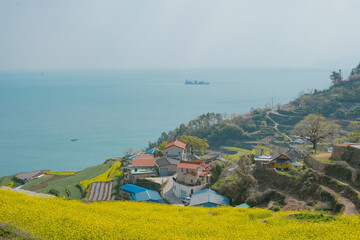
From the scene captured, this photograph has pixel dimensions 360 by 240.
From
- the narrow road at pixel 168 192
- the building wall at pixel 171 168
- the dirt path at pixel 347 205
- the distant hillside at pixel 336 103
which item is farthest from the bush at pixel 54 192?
the distant hillside at pixel 336 103

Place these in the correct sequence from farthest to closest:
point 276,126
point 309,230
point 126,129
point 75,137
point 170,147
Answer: point 126,129
point 75,137
point 276,126
point 170,147
point 309,230

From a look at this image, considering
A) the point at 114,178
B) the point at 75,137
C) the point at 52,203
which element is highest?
the point at 52,203

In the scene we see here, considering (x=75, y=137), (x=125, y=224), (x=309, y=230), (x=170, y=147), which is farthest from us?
(x=75, y=137)

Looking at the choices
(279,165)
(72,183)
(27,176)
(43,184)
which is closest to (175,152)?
(72,183)

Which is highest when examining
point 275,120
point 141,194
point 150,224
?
point 150,224

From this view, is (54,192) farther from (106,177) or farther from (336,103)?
(336,103)

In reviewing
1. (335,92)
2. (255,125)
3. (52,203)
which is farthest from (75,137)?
(52,203)

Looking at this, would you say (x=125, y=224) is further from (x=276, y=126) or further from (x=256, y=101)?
(x=256, y=101)
